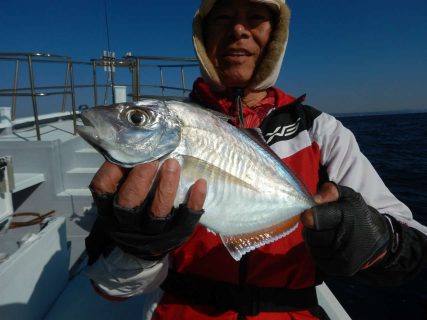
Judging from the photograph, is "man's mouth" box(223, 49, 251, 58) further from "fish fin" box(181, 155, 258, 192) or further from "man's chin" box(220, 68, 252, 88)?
"fish fin" box(181, 155, 258, 192)

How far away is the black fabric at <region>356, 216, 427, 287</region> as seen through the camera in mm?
2031

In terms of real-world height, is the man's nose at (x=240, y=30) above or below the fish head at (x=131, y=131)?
above

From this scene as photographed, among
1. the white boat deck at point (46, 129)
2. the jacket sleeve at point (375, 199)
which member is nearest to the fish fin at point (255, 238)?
the jacket sleeve at point (375, 199)

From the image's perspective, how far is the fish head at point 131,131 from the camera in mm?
1584

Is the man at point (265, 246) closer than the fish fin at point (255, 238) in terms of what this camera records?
Yes

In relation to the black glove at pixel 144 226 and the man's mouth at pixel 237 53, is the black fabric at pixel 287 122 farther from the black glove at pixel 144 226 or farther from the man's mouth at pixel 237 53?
the black glove at pixel 144 226

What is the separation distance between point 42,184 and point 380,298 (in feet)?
20.7

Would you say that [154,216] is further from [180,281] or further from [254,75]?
[254,75]

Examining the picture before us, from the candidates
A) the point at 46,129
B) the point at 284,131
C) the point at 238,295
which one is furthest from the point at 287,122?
the point at 46,129

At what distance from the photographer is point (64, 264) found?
3.68 meters

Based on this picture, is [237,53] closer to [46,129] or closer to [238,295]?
[238,295]

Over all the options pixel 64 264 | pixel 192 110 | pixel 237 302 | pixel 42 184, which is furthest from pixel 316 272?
pixel 42 184

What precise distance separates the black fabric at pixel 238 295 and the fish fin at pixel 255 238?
0.39 metres

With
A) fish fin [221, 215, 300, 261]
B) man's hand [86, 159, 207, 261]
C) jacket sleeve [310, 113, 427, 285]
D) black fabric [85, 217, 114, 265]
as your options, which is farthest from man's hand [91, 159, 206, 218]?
jacket sleeve [310, 113, 427, 285]
